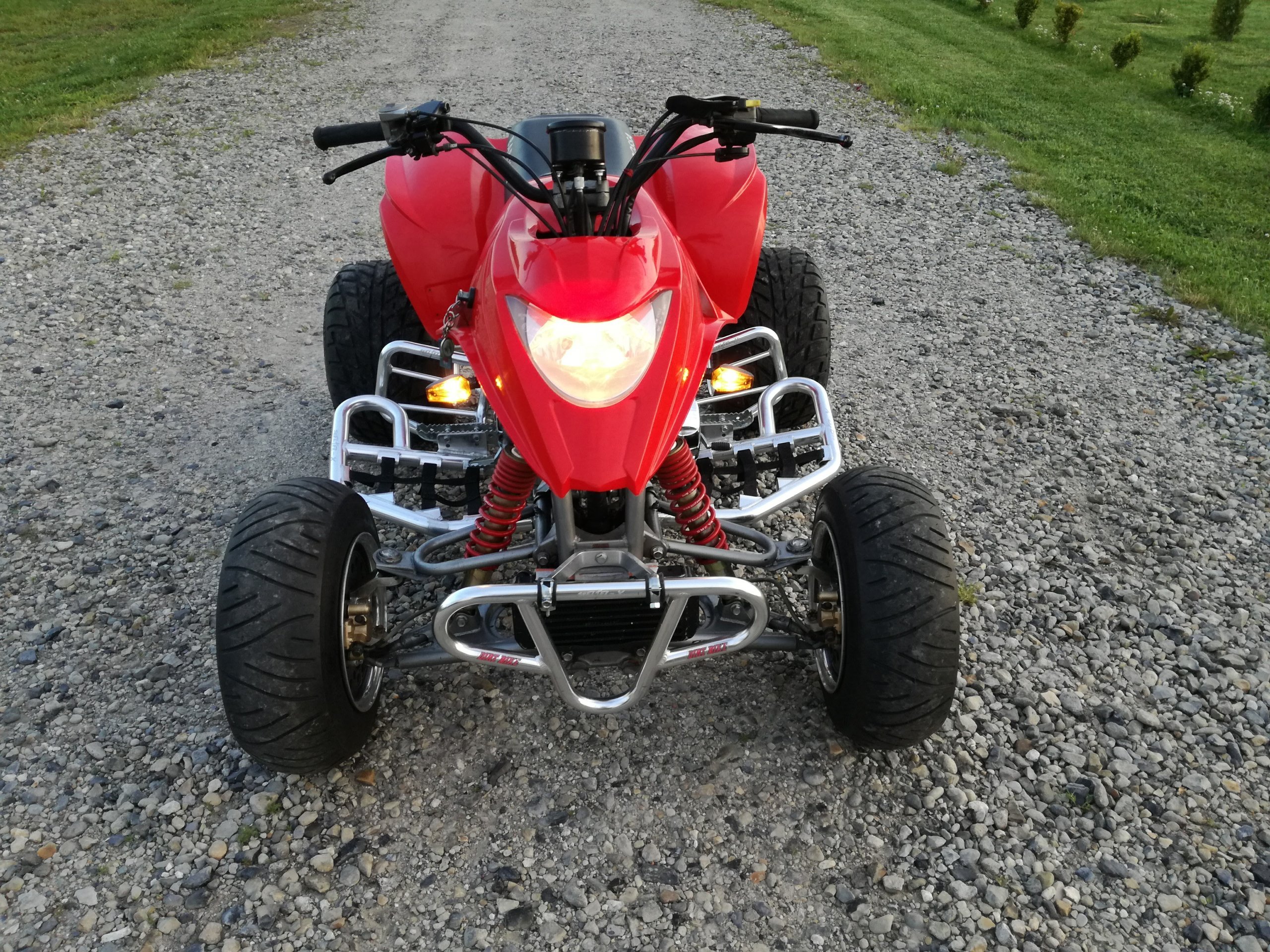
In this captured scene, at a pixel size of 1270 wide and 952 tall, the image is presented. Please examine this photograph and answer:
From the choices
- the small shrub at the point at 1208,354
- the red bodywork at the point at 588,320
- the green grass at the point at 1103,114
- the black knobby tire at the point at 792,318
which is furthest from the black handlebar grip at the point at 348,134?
the green grass at the point at 1103,114

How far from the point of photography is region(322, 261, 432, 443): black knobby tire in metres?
4.11

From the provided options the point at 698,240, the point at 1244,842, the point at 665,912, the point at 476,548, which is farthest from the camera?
the point at 698,240

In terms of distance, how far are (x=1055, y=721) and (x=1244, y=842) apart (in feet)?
1.96

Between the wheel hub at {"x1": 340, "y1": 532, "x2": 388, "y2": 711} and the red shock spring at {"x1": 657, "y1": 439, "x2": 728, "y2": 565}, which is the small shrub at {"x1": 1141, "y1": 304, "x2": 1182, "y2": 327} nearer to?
the red shock spring at {"x1": 657, "y1": 439, "x2": 728, "y2": 565}

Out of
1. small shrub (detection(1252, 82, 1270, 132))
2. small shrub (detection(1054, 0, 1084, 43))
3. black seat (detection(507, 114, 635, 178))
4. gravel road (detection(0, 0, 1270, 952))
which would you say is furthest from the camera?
small shrub (detection(1054, 0, 1084, 43))

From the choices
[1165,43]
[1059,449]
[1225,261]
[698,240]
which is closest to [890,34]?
[1165,43]

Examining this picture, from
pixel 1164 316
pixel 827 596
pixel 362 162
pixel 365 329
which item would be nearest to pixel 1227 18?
pixel 1164 316

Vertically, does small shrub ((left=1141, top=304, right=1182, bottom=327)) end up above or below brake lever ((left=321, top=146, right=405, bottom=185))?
below

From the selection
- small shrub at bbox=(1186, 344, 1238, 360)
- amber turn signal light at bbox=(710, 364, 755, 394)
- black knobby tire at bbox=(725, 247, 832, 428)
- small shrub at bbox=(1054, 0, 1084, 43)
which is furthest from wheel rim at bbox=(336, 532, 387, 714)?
small shrub at bbox=(1054, 0, 1084, 43)

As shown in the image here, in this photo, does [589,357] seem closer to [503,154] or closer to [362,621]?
[503,154]

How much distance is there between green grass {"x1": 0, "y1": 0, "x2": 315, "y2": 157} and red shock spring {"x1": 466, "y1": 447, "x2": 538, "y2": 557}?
8229 millimetres

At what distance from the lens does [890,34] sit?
46.2 ft

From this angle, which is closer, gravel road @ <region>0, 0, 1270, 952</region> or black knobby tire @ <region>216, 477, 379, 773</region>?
black knobby tire @ <region>216, 477, 379, 773</region>

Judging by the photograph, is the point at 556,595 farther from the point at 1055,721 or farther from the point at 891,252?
the point at 891,252
